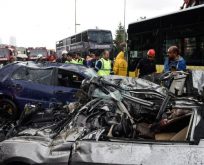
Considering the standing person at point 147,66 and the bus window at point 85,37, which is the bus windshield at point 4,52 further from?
the standing person at point 147,66

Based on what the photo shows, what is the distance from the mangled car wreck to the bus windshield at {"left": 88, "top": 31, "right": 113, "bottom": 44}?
28.2 metres

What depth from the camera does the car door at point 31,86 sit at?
35.1 ft

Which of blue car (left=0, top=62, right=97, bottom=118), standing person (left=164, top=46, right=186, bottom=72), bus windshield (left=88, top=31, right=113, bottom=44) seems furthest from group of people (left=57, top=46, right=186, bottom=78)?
bus windshield (left=88, top=31, right=113, bottom=44)

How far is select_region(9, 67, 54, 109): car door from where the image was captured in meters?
10.7

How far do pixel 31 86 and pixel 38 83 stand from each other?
0.58 feet

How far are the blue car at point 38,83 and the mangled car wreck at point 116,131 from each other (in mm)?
4424

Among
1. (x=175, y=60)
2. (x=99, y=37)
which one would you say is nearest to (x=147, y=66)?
(x=175, y=60)

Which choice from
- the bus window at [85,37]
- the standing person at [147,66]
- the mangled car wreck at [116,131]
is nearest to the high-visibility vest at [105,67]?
the standing person at [147,66]

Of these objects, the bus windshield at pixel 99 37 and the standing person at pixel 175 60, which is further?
the bus windshield at pixel 99 37

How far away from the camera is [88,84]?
18.4 feet

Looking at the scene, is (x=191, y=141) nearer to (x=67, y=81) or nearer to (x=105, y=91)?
(x=105, y=91)

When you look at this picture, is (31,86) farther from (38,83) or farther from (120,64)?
(120,64)

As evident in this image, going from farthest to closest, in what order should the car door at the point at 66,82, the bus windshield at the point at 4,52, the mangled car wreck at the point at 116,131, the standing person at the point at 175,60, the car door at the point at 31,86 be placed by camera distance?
the bus windshield at the point at 4,52
the car door at the point at 31,86
the car door at the point at 66,82
the standing person at the point at 175,60
the mangled car wreck at the point at 116,131

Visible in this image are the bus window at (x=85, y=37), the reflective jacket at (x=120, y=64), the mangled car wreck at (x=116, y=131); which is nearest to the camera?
the mangled car wreck at (x=116, y=131)
